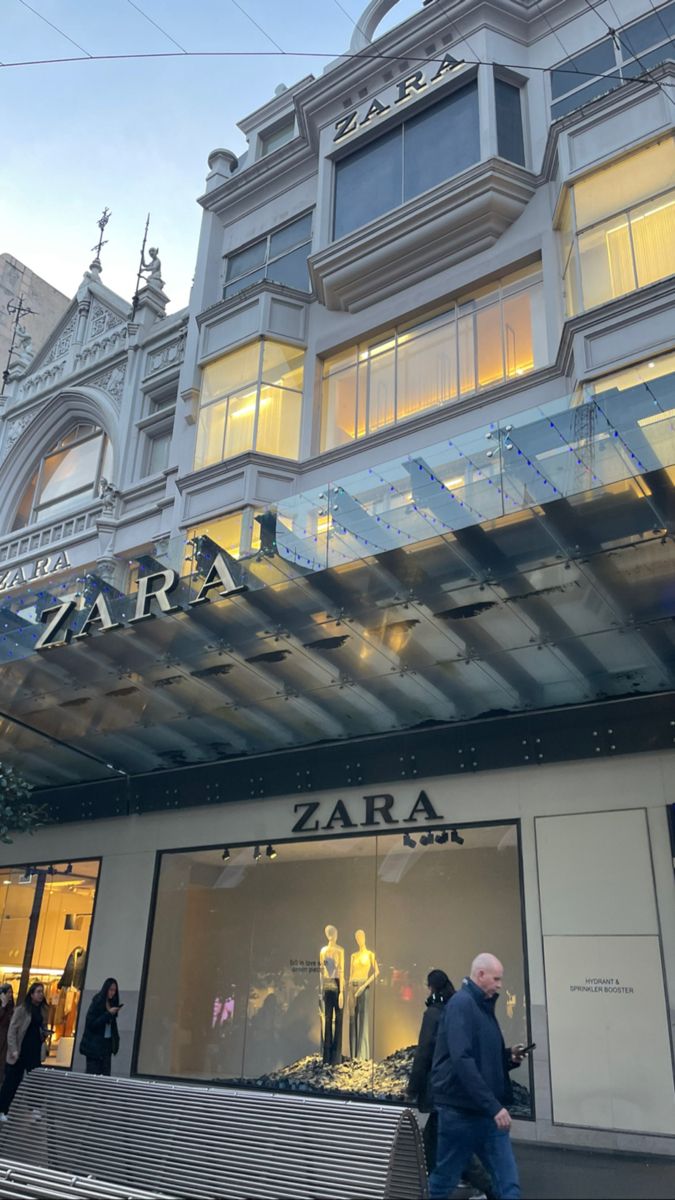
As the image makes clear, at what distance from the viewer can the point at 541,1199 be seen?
5117 mm

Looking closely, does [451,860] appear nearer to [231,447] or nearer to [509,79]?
[231,447]

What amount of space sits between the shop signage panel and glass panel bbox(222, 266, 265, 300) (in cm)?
1458

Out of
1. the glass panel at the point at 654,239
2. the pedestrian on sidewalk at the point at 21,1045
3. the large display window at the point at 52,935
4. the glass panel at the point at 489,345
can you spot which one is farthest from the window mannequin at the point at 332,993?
the glass panel at the point at 654,239

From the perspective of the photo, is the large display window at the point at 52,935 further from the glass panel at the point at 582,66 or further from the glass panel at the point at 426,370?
the glass panel at the point at 582,66

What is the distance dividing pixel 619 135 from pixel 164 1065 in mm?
15519

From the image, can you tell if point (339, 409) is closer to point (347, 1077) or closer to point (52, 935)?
point (52, 935)

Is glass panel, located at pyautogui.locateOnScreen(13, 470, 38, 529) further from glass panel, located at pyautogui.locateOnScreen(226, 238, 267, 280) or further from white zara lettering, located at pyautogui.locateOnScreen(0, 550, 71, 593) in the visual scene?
glass panel, located at pyautogui.locateOnScreen(226, 238, 267, 280)

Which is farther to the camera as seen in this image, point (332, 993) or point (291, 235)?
point (291, 235)

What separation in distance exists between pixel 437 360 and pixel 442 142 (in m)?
4.12

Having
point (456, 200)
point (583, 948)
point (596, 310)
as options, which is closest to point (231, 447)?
point (456, 200)

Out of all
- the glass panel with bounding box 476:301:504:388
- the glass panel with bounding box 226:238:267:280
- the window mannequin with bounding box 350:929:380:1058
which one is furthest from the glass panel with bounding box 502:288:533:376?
the window mannequin with bounding box 350:929:380:1058

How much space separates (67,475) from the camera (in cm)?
2297

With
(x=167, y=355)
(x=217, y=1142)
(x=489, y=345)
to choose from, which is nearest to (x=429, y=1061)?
(x=217, y=1142)

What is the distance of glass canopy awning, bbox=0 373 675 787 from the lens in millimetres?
8995
